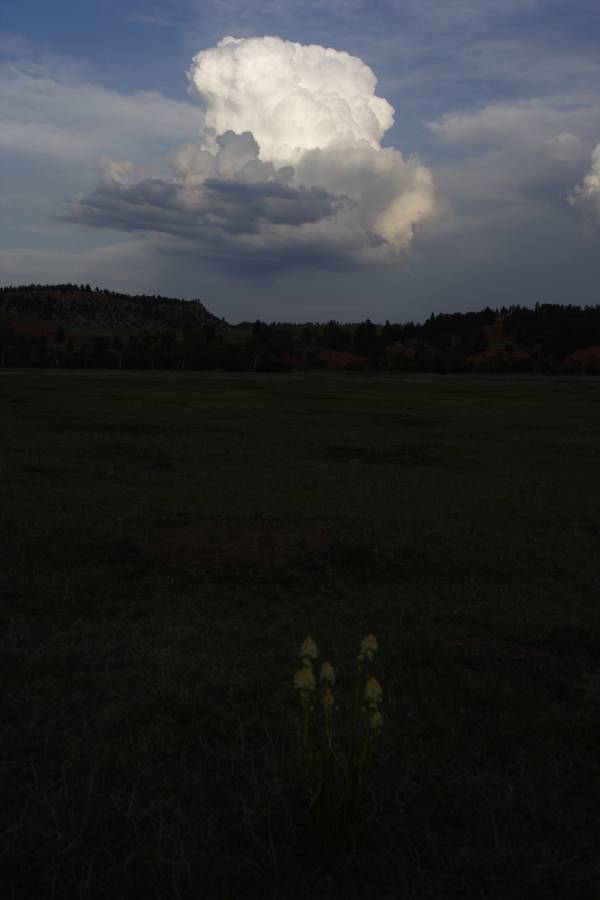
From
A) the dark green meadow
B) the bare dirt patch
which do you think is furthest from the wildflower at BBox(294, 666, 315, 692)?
the bare dirt patch

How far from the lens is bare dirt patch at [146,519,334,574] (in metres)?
9.69

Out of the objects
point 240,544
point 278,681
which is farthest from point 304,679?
point 240,544

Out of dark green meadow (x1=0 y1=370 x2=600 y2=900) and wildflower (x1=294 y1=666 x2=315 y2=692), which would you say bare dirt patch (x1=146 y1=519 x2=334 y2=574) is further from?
wildflower (x1=294 y1=666 x2=315 y2=692)

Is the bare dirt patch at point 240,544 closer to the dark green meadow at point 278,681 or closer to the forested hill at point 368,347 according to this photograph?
the dark green meadow at point 278,681

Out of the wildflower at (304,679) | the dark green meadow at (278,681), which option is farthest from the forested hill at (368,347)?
the wildflower at (304,679)

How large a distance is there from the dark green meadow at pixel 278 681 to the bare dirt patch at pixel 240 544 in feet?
0.18

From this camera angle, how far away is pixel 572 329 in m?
121

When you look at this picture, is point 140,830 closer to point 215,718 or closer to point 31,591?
point 215,718

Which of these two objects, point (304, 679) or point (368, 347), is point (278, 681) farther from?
point (368, 347)

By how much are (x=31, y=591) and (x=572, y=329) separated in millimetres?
124802

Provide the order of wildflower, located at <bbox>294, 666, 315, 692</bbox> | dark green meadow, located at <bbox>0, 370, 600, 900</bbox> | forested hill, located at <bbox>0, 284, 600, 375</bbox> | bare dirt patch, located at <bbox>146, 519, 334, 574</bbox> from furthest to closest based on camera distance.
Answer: forested hill, located at <bbox>0, 284, 600, 375</bbox> → bare dirt patch, located at <bbox>146, 519, 334, 574</bbox> → dark green meadow, located at <bbox>0, 370, 600, 900</bbox> → wildflower, located at <bbox>294, 666, 315, 692</bbox>

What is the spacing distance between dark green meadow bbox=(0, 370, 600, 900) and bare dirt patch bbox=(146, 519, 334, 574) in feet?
0.18

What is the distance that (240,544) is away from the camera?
10586 mm

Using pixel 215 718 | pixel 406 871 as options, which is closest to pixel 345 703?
pixel 215 718
